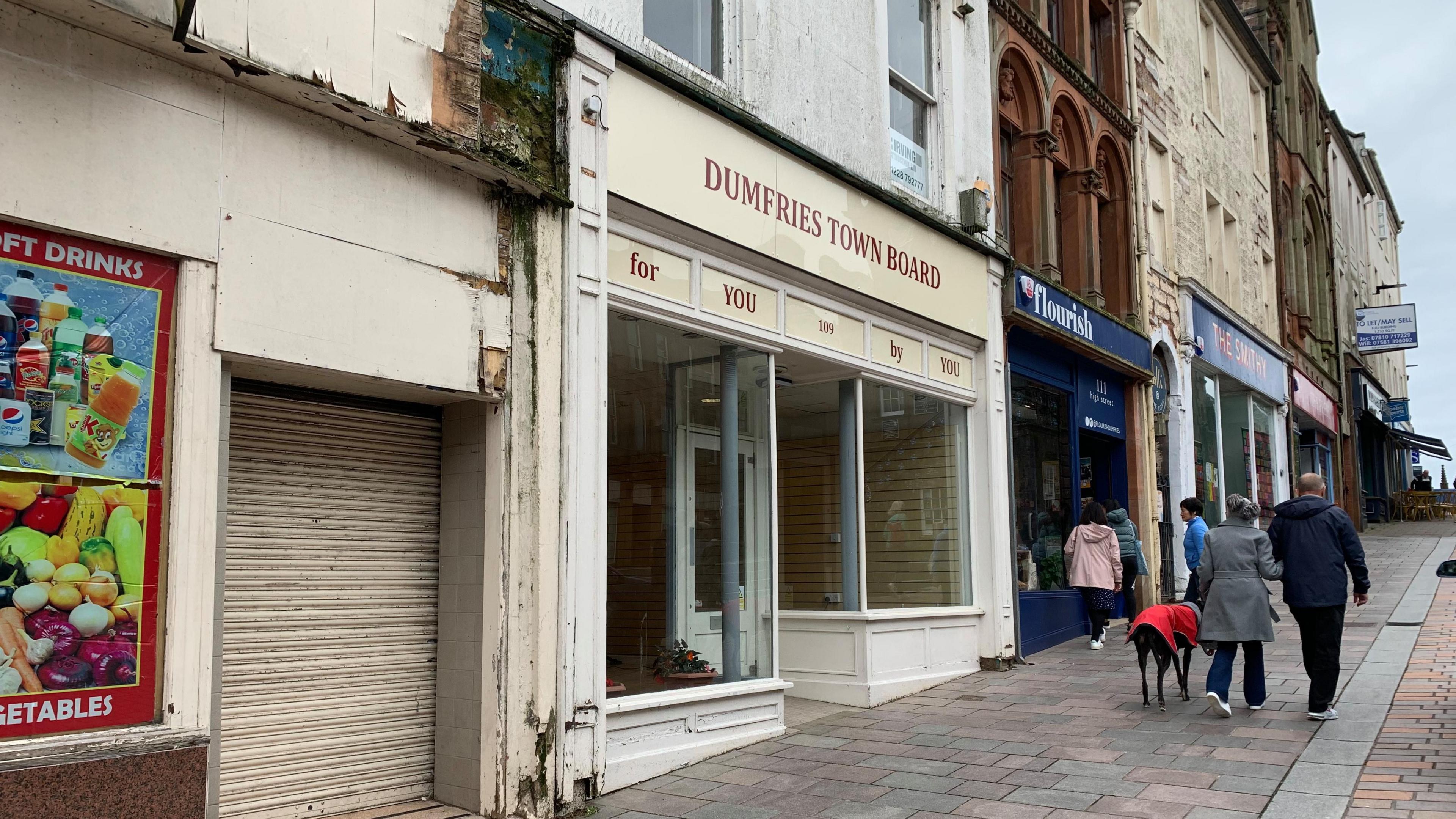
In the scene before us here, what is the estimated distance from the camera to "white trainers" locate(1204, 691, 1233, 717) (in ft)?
28.0

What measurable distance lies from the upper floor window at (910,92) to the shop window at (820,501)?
2.34 metres

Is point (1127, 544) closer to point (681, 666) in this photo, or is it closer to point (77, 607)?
point (681, 666)

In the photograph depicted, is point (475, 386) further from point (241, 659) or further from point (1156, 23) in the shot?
point (1156, 23)

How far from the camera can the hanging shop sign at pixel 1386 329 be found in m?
33.8

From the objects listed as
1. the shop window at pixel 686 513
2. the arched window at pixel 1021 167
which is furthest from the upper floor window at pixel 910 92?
the shop window at pixel 686 513

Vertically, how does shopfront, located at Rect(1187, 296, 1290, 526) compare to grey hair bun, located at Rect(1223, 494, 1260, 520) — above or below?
above

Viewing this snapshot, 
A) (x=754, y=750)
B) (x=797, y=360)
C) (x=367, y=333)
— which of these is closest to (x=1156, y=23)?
(x=797, y=360)

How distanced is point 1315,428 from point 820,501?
23735 millimetres

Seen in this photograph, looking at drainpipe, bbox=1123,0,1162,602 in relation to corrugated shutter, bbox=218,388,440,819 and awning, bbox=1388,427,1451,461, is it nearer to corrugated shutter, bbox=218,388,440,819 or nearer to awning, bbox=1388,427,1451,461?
corrugated shutter, bbox=218,388,440,819

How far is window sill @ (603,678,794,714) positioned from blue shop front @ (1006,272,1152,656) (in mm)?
4476

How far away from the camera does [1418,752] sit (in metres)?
7.17

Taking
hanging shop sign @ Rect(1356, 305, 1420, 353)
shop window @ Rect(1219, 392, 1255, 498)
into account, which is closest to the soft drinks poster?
shop window @ Rect(1219, 392, 1255, 498)

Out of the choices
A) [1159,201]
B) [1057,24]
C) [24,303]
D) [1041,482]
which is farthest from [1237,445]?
[24,303]

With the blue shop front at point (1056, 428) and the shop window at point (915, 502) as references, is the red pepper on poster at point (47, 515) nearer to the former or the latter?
the shop window at point (915, 502)
